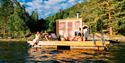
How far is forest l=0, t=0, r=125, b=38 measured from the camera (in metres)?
71.8

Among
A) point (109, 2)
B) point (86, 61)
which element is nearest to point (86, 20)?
point (109, 2)

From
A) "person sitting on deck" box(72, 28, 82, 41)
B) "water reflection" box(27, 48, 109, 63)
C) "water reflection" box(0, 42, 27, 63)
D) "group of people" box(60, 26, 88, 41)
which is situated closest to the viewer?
"water reflection" box(27, 48, 109, 63)

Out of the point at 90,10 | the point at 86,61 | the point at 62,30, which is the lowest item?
the point at 86,61

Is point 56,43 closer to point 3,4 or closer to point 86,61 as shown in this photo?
point 86,61

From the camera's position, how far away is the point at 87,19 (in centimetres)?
8000

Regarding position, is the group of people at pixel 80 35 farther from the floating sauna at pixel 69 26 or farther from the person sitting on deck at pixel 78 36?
the floating sauna at pixel 69 26

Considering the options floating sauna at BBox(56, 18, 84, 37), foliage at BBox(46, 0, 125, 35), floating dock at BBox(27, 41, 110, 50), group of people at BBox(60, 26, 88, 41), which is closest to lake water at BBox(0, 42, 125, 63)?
floating dock at BBox(27, 41, 110, 50)

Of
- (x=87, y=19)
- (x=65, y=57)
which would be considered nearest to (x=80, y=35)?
(x=65, y=57)

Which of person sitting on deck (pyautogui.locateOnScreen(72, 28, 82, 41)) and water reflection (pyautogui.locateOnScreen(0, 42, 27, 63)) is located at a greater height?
person sitting on deck (pyautogui.locateOnScreen(72, 28, 82, 41))

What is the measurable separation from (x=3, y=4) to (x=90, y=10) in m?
37.8

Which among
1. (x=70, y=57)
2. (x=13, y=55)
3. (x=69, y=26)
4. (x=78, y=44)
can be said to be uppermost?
(x=69, y=26)

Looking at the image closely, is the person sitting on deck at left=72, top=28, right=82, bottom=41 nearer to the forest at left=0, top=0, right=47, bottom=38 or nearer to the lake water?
the lake water

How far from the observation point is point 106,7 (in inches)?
2894

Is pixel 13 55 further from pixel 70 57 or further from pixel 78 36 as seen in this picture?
pixel 78 36
